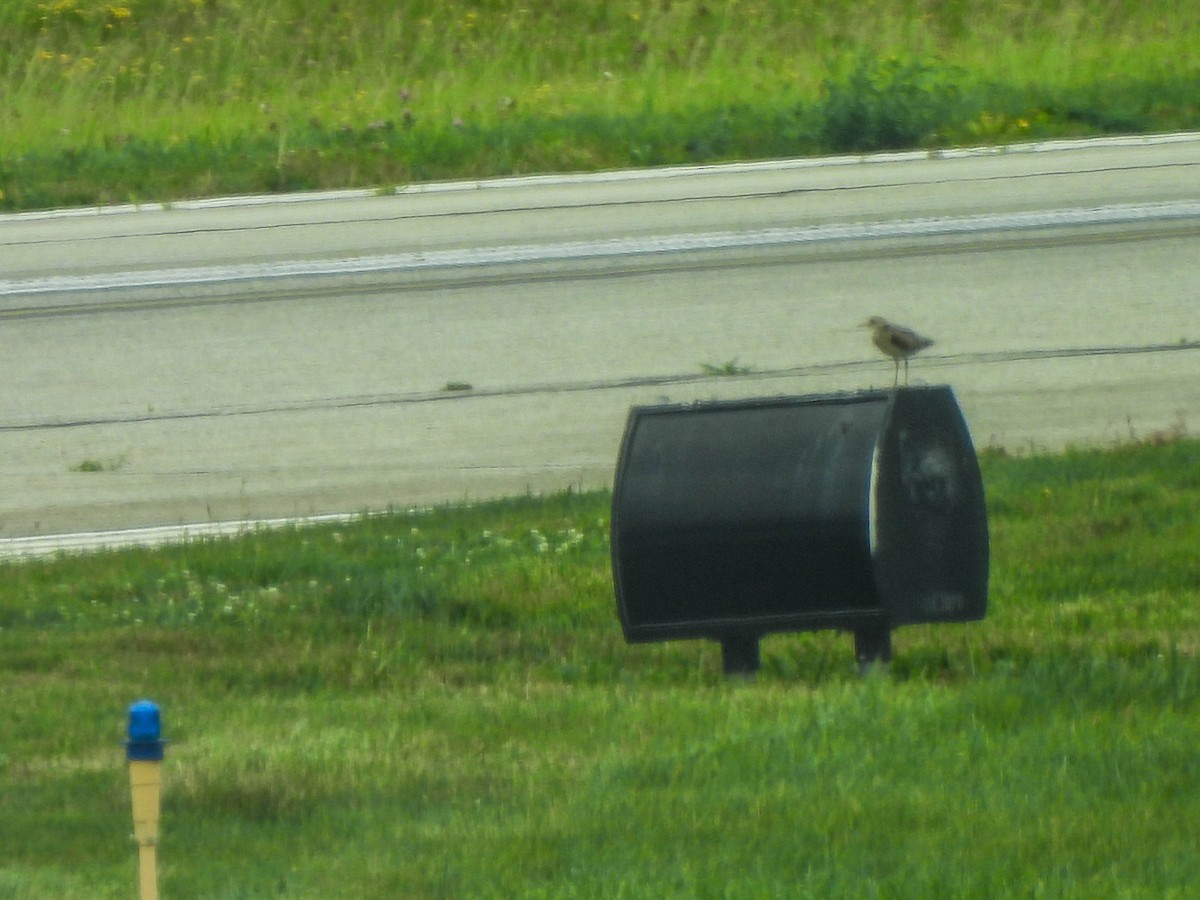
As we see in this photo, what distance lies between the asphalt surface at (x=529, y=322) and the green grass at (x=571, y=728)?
1793 millimetres

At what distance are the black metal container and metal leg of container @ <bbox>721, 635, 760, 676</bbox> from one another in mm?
13

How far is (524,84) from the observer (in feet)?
66.8

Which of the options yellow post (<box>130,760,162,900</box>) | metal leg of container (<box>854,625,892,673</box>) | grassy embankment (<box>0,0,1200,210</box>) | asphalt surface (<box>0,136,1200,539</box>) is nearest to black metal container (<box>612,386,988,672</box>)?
metal leg of container (<box>854,625,892,673</box>)

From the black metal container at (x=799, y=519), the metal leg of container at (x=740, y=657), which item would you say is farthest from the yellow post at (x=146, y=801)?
the metal leg of container at (x=740, y=657)

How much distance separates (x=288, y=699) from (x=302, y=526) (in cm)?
244

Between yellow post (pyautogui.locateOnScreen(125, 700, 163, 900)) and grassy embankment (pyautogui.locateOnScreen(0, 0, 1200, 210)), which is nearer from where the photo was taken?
yellow post (pyautogui.locateOnScreen(125, 700, 163, 900))

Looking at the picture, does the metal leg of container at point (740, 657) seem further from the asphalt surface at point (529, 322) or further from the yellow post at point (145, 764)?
the asphalt surface at point (529, 322)

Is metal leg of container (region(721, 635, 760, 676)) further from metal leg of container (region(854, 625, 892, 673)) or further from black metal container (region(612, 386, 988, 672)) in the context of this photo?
metal leg of container (region(854, 625, 892, 673))

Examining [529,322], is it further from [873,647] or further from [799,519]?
[799,519]

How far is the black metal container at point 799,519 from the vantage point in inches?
214

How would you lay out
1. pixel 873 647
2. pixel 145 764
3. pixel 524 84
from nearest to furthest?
pixel 145 764 < pixel 873 647 < pixel 524 84

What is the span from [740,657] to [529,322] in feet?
19.9

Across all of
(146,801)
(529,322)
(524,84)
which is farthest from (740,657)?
(524,84)

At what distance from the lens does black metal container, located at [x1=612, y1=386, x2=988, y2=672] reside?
5.45 m
